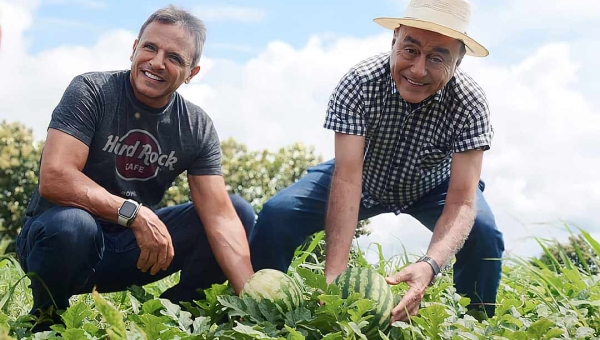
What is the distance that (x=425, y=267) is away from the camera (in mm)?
3836

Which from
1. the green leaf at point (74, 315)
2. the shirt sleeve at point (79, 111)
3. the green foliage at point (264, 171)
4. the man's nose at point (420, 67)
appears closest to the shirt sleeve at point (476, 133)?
the man's nose at point (420, 67)

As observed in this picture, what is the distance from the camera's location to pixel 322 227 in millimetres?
4914

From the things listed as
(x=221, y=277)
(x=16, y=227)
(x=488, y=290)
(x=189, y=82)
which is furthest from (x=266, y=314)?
(x=16, y=227)

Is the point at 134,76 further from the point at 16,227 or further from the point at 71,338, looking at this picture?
the point at 16,227

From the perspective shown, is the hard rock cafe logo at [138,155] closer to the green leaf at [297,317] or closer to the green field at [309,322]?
the green field at [309,322]

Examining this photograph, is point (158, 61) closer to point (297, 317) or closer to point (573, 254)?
point (297, 317)

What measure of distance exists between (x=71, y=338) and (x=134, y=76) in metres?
1.77

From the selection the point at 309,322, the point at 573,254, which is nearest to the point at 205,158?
the point at 309,322

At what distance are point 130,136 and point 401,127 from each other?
5.15ft

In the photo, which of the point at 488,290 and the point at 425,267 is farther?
the point at 488,290

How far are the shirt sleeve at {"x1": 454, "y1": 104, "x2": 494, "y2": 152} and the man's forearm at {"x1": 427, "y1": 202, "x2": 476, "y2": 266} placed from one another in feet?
1.05

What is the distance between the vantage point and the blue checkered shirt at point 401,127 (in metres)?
4.32

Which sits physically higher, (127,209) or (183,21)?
(183,21)

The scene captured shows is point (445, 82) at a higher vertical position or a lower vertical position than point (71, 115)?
higher
